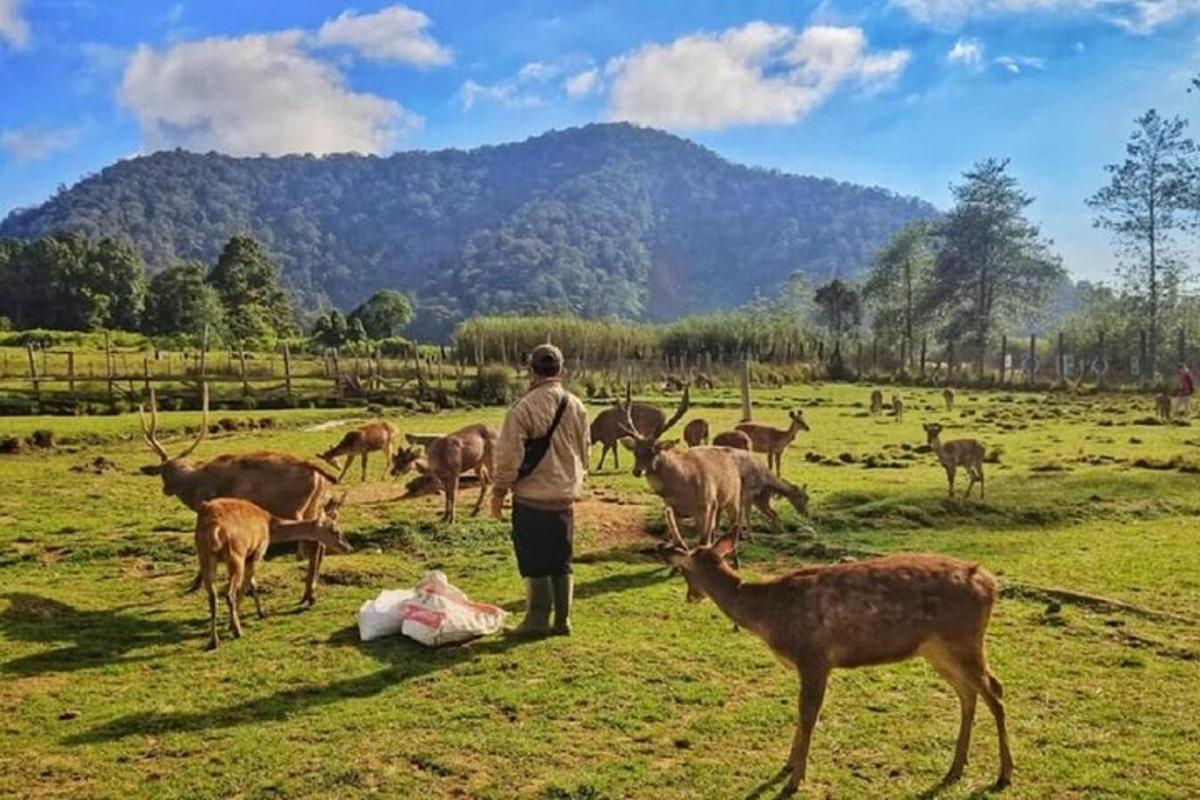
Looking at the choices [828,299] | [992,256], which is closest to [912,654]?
[992,256]

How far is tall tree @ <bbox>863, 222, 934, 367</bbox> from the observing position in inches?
3095

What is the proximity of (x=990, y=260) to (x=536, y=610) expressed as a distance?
232 feet

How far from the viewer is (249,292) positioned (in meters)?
83.8

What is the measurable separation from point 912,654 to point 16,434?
24.9 metres

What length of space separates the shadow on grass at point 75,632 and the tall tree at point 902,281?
73478mm

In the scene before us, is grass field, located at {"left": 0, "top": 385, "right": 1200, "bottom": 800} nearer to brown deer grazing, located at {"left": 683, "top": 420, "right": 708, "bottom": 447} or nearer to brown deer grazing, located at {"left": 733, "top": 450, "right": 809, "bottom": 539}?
brown deer grazing, located at {"left": 733, "top": 450, "right": 809, "bottom": 539}

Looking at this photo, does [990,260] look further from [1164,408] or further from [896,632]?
[896,632]

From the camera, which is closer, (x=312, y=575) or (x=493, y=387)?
(x=312, y=575)

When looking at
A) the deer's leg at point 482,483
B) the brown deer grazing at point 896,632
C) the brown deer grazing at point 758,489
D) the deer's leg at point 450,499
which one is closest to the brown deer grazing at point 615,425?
the deer's leg at point 482,483

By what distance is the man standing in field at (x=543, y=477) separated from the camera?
29.1 ft

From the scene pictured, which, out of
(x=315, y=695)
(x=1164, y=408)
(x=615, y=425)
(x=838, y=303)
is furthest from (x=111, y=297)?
(x=315, y=695)

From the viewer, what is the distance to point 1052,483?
1856 cm

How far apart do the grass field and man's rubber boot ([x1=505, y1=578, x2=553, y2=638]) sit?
24 cm

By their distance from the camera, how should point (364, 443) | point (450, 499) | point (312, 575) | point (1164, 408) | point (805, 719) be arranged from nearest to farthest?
point (805, 719)
point (312, 575)
point (450, 499)
point (364, 443)
point (1164, 408)
